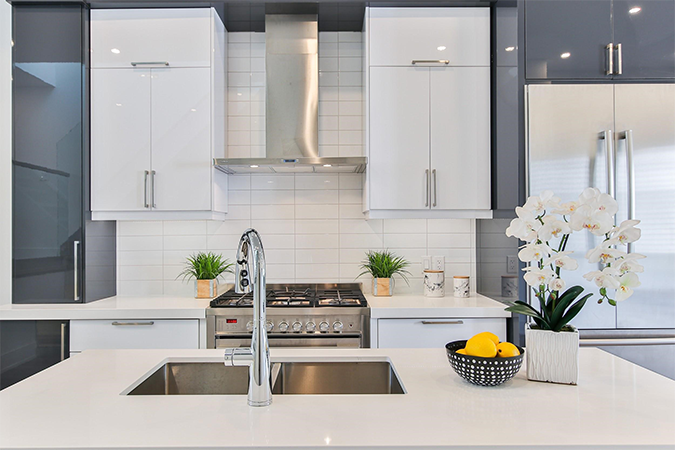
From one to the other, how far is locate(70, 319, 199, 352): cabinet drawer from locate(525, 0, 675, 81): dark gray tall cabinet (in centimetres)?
229

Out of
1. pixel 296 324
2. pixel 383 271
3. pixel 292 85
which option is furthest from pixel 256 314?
pixel 292 85

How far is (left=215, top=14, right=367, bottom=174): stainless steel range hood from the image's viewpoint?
2.96 meters

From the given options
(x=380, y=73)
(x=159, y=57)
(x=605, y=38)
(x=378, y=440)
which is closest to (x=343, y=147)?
(x=380, y=73)

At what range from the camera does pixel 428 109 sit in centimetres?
280

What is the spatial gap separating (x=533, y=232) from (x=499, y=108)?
1681 mm

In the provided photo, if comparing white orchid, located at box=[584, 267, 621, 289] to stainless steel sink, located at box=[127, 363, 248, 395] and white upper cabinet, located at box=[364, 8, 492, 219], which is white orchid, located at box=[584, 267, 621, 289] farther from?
white upper cabinet, located at box=[364, 8, 492, 219]

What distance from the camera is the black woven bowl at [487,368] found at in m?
1.26

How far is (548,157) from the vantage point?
8.08 feet

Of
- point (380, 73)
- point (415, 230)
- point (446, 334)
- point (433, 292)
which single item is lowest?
point (446, 334)

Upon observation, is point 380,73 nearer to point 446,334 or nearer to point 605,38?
point 605,38

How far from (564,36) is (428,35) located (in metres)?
0.74

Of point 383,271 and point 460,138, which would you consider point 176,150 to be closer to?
point 383,271

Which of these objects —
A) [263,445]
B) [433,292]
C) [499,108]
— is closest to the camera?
[263,445]

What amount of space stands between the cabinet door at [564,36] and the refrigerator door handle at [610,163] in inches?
13.6
